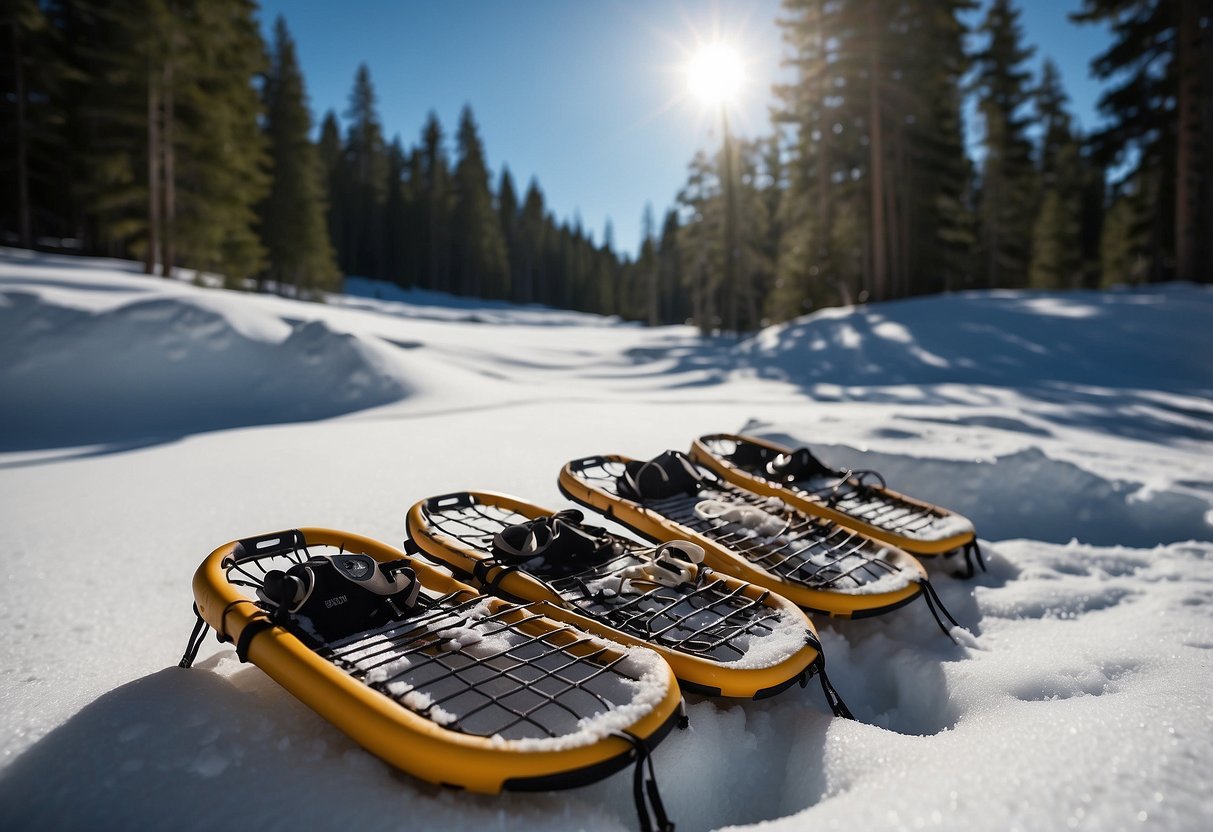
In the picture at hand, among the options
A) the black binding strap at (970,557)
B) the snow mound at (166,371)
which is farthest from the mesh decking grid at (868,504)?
the snow mound at (166,371)

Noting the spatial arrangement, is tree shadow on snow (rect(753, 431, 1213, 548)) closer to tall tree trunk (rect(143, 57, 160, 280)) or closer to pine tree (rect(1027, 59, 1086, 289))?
tall tree trunk (rect(143, 57, 160, 280))

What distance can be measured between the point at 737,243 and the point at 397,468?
22.6m

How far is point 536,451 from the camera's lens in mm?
4984

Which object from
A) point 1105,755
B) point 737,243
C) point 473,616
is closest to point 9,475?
point 473,616

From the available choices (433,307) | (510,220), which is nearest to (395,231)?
(510,220)

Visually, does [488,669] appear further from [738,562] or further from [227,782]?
[738,562]

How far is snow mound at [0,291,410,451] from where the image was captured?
6.59 m

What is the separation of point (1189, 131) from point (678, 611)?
17.4 m

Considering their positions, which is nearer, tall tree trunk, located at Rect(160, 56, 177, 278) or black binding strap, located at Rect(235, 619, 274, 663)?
black binding strap, located at Rect(235, 619, 274, 663)

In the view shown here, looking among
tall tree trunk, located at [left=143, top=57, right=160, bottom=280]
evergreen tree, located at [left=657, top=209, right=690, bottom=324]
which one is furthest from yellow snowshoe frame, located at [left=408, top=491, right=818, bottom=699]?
evergreen tree, located at [left=657, top=209, right=690, bottom=324]

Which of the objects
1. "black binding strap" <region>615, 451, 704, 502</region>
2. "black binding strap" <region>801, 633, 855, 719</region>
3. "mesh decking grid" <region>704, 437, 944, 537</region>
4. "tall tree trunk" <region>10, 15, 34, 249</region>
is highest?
"tall tree trunk" <region>10, 15, 34, 249</region>

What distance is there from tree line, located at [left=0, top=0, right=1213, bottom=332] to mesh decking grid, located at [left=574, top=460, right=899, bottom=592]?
1564 cm

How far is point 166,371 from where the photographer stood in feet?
24.6

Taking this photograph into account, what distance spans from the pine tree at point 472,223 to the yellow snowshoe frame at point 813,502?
47.0 m
